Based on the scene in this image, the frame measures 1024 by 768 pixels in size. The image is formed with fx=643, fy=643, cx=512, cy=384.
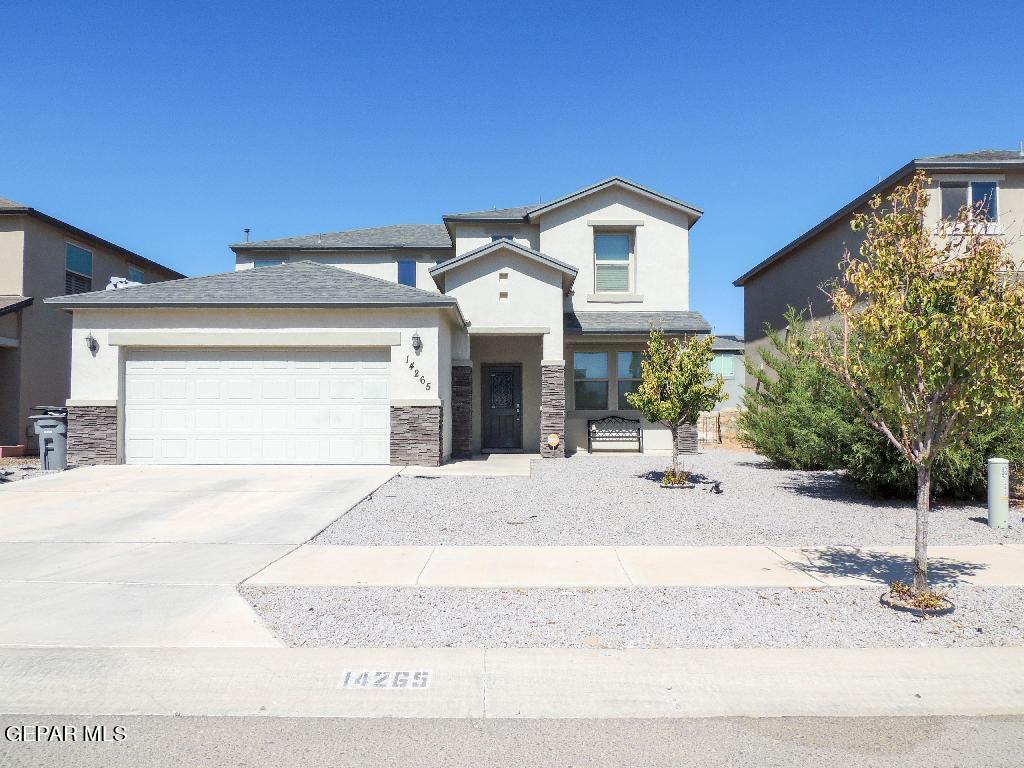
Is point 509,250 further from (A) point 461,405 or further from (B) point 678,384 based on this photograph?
(B) point 678,384

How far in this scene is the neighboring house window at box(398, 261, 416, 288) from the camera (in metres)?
23.9

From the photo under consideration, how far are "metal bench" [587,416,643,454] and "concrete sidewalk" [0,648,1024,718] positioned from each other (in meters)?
13.4

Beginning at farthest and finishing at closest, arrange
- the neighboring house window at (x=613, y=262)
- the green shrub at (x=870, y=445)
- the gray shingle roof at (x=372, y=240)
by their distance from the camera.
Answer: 1. the gray shingle roof at (x=372, y=240)
2. the neighboring house window at (x=613, y=262)
3. the green shrub at (x=870, y=445)

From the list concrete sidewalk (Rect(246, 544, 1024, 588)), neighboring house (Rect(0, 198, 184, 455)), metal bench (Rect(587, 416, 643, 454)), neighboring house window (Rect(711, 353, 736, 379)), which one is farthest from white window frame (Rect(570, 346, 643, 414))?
neighboring house window (Rect(711, 353, 736, 379))

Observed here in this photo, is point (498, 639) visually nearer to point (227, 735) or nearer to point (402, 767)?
point (402, 767)

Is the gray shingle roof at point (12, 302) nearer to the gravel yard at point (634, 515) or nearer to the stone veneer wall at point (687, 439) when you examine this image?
the gravel yard at point (634, 515)

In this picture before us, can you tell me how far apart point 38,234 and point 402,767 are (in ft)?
67.7

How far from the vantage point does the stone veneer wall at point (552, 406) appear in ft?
55.1

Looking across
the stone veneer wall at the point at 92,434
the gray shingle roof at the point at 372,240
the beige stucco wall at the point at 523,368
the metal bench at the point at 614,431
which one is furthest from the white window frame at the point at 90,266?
the metal bench at the point at 614,431

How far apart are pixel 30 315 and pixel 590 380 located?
15790 millimetres

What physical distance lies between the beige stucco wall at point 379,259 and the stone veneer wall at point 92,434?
1100cm

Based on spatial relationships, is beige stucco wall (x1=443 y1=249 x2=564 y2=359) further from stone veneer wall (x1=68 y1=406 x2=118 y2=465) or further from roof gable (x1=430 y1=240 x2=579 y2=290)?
stone veneer wall (x1=68 y1=406 x2=118 y2=465)

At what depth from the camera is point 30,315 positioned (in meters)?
17.9

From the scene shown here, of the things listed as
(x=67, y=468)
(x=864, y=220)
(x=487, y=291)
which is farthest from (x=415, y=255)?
(x=864, y=220)
